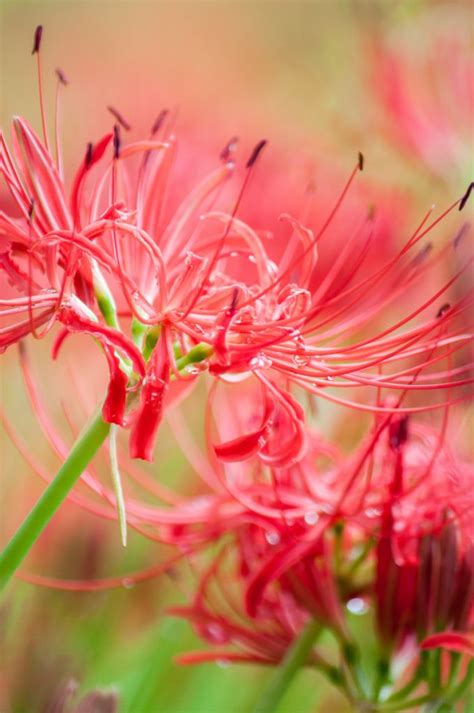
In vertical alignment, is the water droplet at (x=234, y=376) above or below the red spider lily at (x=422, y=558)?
above

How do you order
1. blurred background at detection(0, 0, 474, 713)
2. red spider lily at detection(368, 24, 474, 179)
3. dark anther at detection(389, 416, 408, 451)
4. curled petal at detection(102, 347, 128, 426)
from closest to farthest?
curled petal at detection(102, 347, 128, 426) < dark anther at detection(389, 416, 408, 451) < blurred background at detection(0, 0, 474, 713) < red spider lily at detection(368, 24, 474, 179)

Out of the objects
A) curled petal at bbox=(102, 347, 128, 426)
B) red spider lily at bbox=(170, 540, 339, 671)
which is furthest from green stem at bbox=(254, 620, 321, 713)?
curled petal at bbox=(102, 347, 128, 426)

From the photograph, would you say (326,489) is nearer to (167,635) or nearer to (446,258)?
(167,635)

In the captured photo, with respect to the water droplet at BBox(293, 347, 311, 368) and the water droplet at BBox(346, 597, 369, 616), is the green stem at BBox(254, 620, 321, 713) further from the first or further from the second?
the water droplet at BBox(293, 347, 311, 368)

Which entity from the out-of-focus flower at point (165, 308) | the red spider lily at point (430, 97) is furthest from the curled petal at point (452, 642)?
the red spider lily at point (430, 97)

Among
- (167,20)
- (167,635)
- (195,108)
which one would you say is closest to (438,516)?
(167,635)

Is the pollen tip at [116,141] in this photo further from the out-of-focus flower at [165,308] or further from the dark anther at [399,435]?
the dark anther at [399,435]
